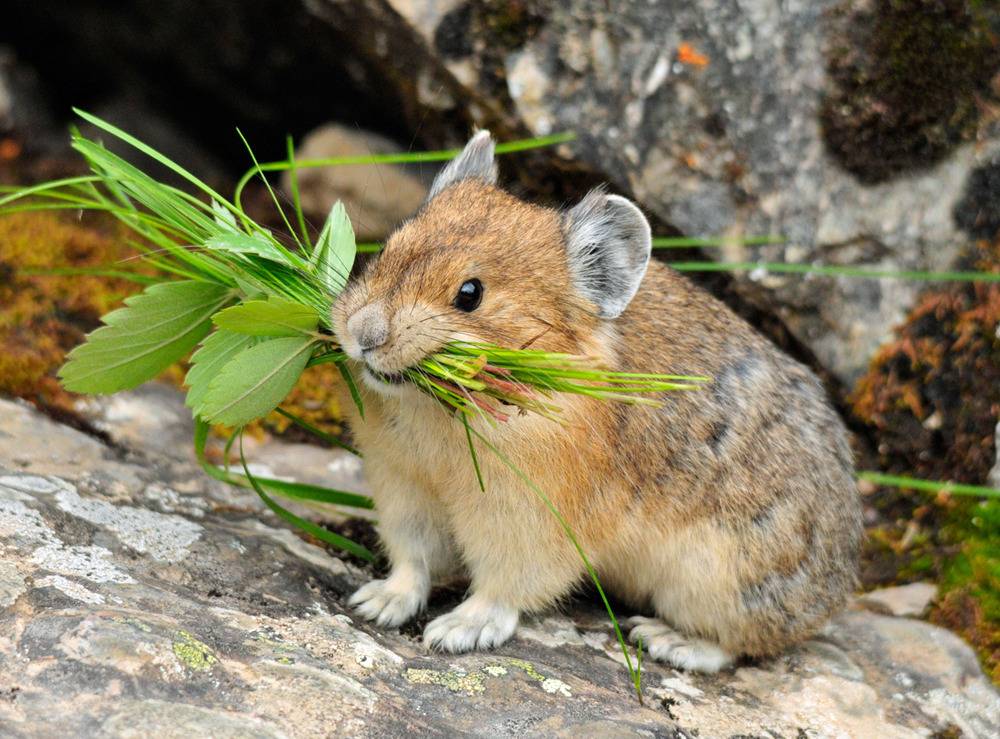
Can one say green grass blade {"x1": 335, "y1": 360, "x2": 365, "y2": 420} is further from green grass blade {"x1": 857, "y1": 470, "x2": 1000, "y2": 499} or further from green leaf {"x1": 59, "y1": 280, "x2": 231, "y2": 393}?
green grass blade {"x1": 857, "y1": 470, "x2": 1000, "y2": 499}

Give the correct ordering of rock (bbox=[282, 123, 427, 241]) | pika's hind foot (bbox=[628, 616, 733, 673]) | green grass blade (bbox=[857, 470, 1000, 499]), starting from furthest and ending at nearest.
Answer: rock (bbox=[282, 123, 427, 241]), green grass blade (bbox=[857, 470, 1000, 499]), pika's hind foot (bbox=[628, 616, 733, 673])

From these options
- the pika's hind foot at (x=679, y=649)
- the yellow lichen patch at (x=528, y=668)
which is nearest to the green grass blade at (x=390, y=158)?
the yellow lichen patch at (x=528, y=668)

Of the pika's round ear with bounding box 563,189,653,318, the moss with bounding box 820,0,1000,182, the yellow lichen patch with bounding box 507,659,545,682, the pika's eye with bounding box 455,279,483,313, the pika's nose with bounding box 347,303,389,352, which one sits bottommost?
the yellow lichen patch with bounding box 507,659,545,682

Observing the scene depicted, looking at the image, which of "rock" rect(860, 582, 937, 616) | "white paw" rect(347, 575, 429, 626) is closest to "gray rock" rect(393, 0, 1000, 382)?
"rock" rect(860, 582, 937, 616)


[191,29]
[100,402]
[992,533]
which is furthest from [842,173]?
[191,29]

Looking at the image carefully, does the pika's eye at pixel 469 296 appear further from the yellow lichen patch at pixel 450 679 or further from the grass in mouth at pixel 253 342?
the yellow lichen patch at pixel 450 679

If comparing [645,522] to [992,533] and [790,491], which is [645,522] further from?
[992,533]

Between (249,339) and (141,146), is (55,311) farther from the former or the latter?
(249,339)

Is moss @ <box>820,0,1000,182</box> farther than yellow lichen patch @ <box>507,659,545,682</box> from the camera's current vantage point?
Yes
